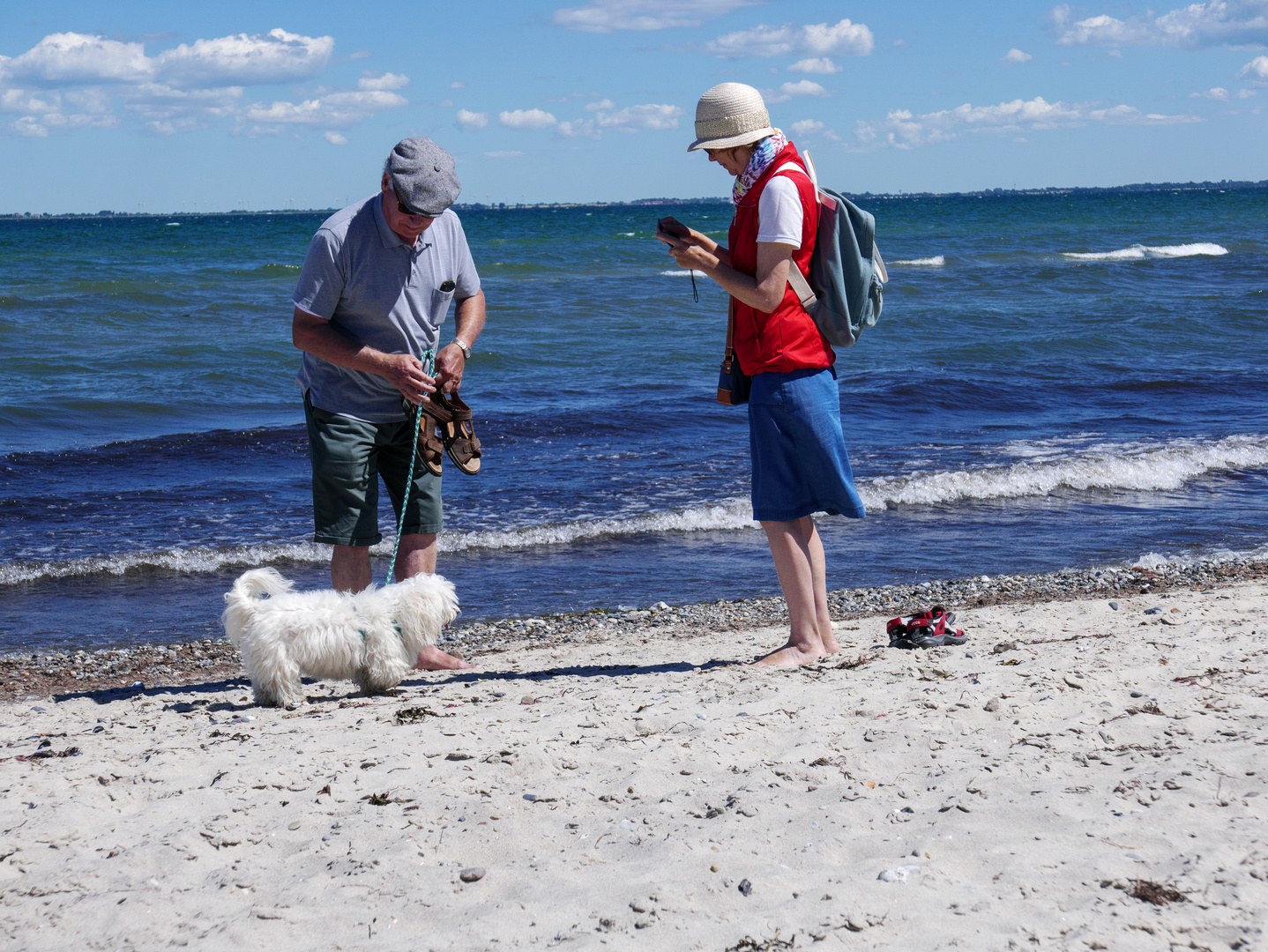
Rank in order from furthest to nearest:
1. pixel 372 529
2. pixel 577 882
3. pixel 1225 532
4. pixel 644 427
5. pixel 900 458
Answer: pixel 644 427, pixel 900 458, pixel 1225 532, pixel 372 529, pixel 577 882

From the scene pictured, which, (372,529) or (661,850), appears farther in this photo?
(372,529)

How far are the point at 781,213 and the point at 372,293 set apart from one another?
4.82 ft

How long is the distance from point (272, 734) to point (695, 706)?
4.59ft

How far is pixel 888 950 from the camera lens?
218cm

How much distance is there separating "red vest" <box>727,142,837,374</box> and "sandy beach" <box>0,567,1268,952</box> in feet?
3.77

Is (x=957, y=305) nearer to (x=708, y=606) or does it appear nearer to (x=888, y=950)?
(x=708, y=606)

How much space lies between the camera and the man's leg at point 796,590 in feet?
13.2

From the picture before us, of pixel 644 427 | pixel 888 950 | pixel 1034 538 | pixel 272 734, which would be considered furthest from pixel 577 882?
pixel 644 427

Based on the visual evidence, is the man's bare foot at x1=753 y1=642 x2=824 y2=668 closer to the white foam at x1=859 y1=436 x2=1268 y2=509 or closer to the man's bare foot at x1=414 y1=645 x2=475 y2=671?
the man's bare foot at x1=414 y1=645 x2=475 y2=671

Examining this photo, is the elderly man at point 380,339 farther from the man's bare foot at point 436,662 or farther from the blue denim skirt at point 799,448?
the blue denim skirt at point 799,448

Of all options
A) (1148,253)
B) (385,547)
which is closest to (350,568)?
(385,547)

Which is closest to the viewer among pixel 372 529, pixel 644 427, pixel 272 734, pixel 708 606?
pixel 272 734

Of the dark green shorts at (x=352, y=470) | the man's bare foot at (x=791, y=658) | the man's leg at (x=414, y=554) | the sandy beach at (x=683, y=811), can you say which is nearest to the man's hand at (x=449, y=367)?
the dark green shorts at (x=352, y=470)

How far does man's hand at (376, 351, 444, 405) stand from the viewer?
3846 mm
